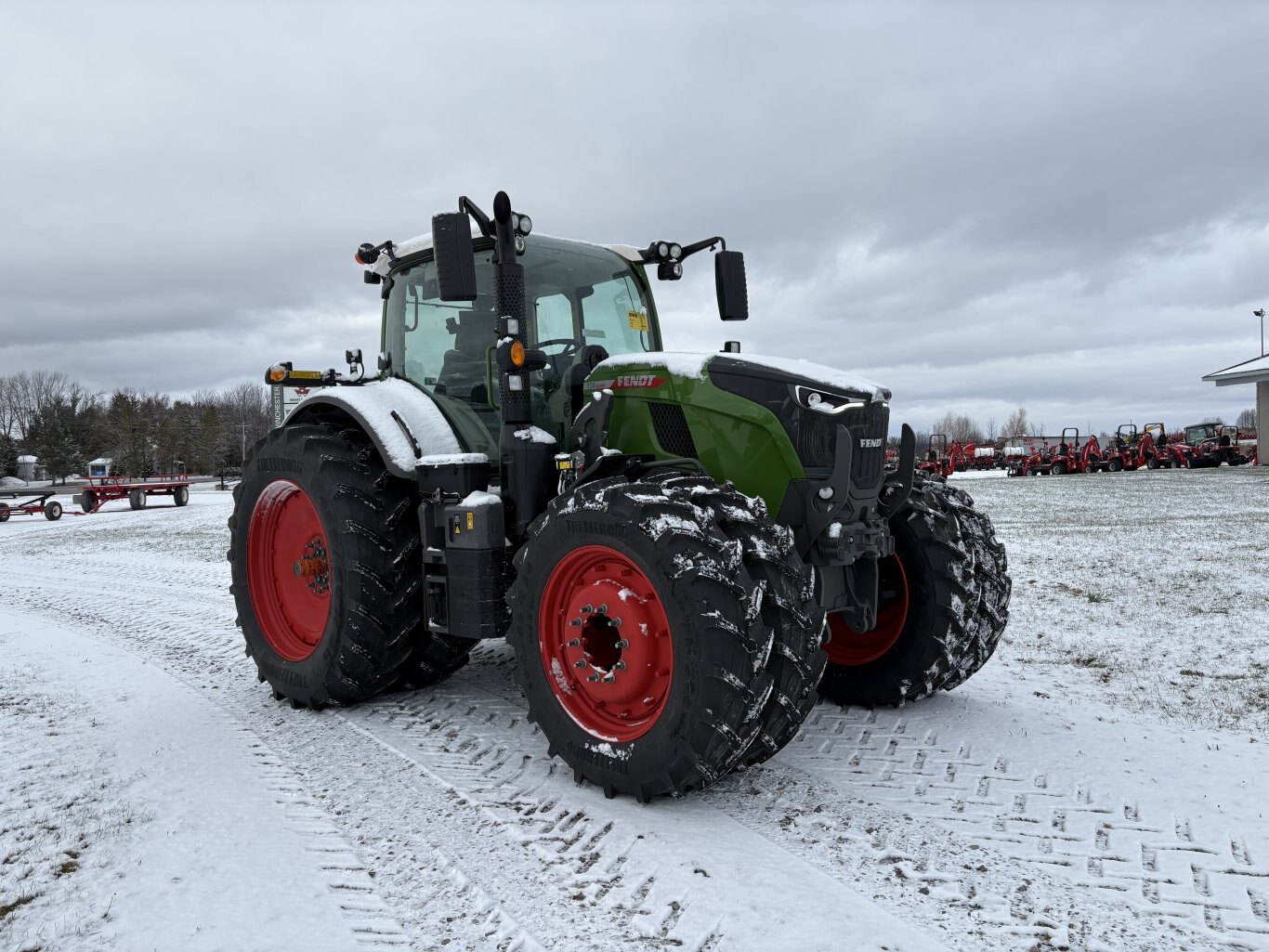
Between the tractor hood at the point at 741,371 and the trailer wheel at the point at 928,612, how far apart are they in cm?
78

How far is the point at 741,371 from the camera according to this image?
3.86m

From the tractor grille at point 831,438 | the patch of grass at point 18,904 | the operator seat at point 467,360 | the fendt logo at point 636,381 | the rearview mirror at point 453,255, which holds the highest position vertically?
the rearview mirror at point 453,255

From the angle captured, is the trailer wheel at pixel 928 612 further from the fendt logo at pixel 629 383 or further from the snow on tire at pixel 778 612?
the fendt logo at pixel 629 383

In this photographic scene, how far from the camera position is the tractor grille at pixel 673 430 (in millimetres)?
3963

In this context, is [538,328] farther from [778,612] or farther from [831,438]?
[778,612]

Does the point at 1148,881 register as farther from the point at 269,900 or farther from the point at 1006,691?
the point at 269,900

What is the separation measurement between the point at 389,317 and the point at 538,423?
4.67 ft

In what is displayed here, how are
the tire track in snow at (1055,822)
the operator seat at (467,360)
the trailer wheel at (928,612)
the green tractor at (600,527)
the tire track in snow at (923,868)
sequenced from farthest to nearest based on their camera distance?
the operator seat at (467,360)
the trailer wheel at (928,612)
the green tractor at (600,527)
the tire track in snow at (1055,822)
the tire track in snow at (923,868)

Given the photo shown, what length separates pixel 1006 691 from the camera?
4.98m

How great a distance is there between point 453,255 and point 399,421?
122 cm

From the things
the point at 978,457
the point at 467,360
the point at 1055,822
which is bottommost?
the point at 1055,822

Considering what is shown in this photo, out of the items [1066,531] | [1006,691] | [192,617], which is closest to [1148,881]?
[1006,691]

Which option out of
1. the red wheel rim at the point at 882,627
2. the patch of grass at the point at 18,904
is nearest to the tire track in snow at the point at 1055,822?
the red wheel rim at the point at 882,627

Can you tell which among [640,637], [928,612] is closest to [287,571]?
[640,637]
